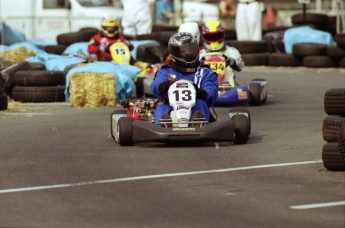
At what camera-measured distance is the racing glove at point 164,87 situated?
11.9 m

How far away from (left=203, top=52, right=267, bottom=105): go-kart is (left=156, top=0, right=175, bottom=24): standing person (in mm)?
14294

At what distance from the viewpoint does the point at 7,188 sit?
29.3 feet

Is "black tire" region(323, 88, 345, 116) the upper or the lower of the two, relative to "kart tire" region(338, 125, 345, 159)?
upper

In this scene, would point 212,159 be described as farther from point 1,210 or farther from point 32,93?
point 32,93

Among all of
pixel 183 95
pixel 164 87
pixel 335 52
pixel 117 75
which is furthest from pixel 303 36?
pixel 183 95

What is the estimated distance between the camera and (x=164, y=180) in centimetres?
922

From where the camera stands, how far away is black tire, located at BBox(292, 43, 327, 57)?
24844 mm

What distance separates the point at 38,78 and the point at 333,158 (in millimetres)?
9283

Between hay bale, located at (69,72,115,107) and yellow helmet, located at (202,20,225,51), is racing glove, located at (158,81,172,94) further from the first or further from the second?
yellow helmet, located at (202,20,225,51)

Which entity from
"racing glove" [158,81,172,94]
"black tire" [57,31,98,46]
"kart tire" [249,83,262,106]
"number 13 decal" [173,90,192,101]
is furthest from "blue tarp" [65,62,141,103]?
"black tire" [57,31,98,46]

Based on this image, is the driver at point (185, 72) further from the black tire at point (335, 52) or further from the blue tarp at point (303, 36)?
the blue tarp at point (303, 36)

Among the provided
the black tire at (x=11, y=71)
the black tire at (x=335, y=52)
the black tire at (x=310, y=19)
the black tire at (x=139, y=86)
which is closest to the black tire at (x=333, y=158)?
the black tire at (x=139, y=86)

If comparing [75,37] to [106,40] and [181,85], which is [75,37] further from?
[181,85]

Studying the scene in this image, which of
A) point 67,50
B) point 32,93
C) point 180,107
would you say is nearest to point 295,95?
point 32,93
